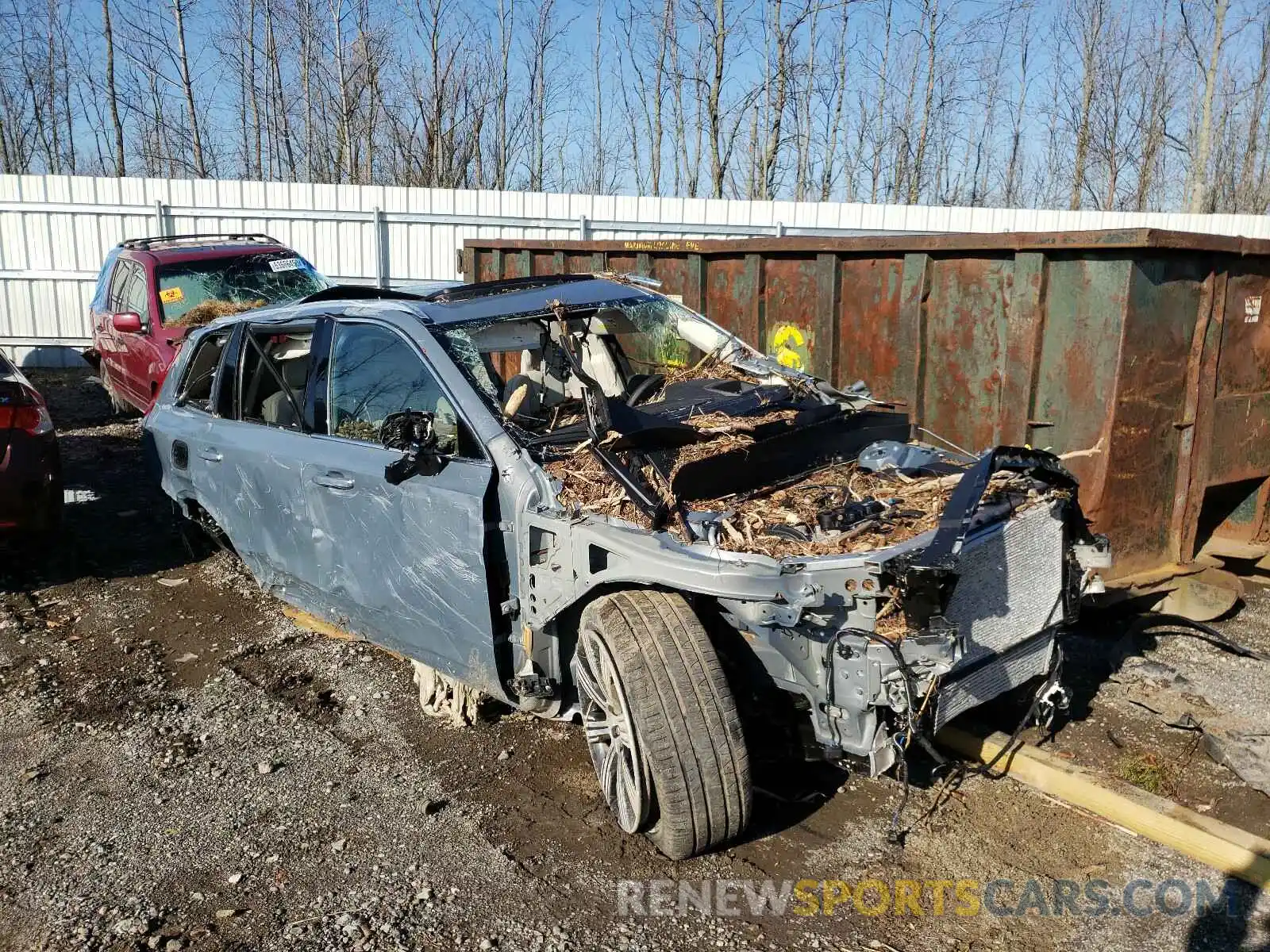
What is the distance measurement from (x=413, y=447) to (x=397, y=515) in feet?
A: 1.13

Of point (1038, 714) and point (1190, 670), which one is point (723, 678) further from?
point (1190, 670)

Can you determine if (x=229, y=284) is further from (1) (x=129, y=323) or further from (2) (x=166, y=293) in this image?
(1) (x=129, y=323)

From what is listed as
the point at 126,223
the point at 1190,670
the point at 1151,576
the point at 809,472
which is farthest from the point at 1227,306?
the point at 126,223

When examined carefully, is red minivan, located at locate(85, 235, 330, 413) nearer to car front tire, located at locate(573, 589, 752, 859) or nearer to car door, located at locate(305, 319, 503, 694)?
car door, located at locate(305, 319, 503, 694)

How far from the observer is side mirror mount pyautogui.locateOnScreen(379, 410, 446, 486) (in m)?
3.66

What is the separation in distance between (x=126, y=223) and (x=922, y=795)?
1490 centimetres

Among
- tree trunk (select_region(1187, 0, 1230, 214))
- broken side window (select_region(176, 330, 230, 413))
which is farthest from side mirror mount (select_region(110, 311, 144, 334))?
tree trunk (select_region(1187, 0, 1230, 214))

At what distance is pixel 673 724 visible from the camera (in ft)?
9.96

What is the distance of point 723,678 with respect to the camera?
3.09m

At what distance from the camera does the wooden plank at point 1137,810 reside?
313 centimetres

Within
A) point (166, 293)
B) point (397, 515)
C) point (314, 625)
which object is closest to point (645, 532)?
point (397, 515)

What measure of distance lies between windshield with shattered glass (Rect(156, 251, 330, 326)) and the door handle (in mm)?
5354

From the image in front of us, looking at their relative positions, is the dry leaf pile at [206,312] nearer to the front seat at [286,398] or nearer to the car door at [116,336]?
the car door at [116,336]

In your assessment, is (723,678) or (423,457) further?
(423,457)
